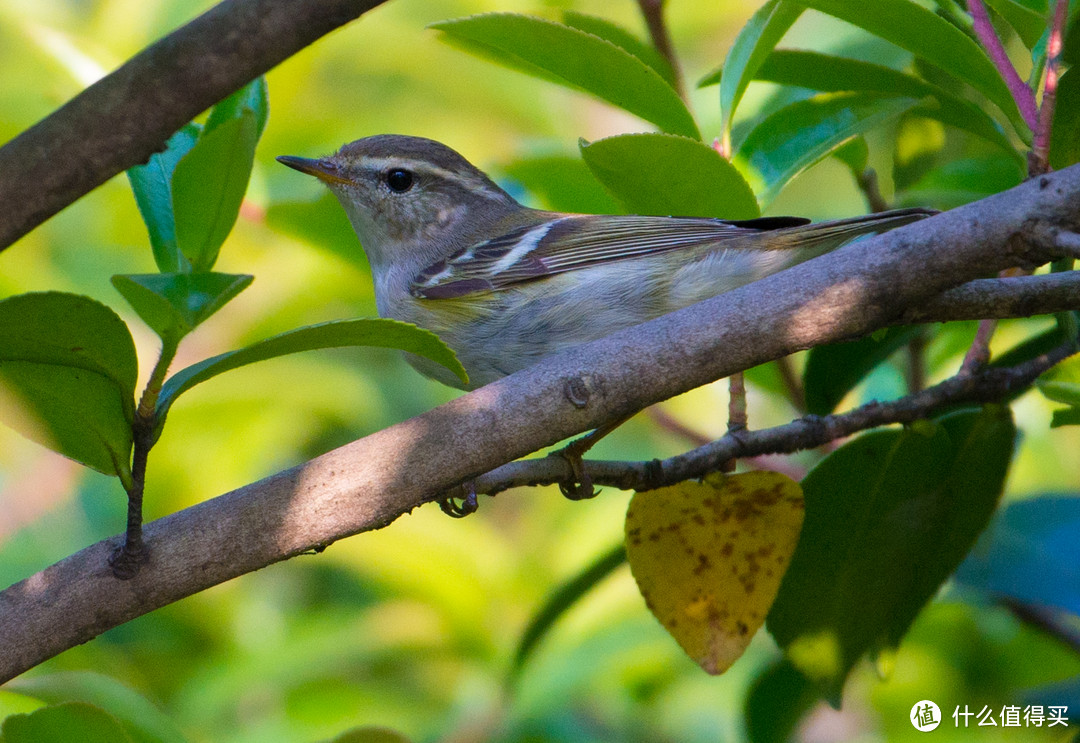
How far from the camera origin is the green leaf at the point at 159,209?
1.48m

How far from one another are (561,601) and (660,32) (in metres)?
1.27

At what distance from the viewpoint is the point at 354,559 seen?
2.74m

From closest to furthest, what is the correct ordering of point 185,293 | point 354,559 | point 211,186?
point 185,293 < point 211,186 < point 354,559

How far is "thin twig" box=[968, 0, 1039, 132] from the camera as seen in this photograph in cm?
165

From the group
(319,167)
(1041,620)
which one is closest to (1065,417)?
(1041,620)

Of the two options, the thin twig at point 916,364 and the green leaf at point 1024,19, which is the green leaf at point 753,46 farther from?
the thin twig at point 916,364

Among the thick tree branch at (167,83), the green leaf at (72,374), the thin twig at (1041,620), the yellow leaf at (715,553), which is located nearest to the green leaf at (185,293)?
the green leaf at (72,374)

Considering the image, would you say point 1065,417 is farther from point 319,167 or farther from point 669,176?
point 319,167

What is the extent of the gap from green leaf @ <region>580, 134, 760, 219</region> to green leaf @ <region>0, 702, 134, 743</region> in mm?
1079

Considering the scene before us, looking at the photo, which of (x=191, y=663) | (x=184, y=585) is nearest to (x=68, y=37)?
(x=191, y=663)

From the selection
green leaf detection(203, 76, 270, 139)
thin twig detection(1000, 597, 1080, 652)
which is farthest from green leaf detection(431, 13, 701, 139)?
thin twig detection(1000, 597, 1080, 652)

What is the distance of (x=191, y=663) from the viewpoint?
292 centimetres

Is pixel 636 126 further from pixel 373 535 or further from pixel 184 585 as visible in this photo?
pixel 184 585

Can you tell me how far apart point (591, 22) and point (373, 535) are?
1.39 m
